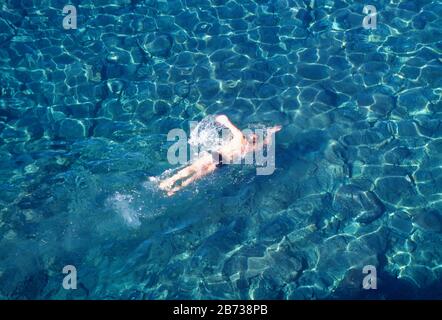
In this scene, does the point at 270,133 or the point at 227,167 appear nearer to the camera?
the point at 227,167

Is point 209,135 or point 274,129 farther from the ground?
point 274,129

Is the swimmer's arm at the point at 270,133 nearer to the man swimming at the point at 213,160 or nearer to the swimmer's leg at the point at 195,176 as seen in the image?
the man swimming at the point at 213,160

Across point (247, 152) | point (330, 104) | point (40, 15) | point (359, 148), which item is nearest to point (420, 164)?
point (359, 148)

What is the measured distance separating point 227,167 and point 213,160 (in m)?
0.29

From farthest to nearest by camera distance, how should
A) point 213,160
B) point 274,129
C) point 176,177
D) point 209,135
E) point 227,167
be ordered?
point 209,135 < point 274,129 < point 227,167 < point 213,160 < point 176,177

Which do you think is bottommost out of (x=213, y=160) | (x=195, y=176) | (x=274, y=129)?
(x=195, y=176)

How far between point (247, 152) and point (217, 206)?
120cm

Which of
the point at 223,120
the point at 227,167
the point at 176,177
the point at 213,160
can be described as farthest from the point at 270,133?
the point at 176,177

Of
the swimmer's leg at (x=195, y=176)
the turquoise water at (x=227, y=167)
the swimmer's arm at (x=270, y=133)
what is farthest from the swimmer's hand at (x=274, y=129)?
the swimmer's leg at (x=195, y=176)

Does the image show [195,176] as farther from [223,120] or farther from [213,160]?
[223,120]

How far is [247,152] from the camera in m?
7.48

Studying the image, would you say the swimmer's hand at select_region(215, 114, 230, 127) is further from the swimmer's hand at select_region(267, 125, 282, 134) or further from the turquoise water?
Answer: the swimmer's hand at select_region(267, 125, 282, 134)

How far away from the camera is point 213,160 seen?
7262 millimetres

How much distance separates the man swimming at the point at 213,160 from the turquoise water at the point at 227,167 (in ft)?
Answer: 0.56
